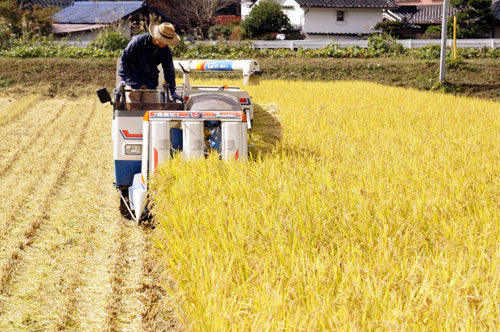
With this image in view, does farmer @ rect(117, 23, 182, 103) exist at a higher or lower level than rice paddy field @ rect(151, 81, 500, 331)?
higher

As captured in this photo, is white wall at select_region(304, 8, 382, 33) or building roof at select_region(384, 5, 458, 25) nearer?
white wall at select_region(304, 8, 382, 33)

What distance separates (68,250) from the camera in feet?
14.4

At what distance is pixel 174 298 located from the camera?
8.62 ft

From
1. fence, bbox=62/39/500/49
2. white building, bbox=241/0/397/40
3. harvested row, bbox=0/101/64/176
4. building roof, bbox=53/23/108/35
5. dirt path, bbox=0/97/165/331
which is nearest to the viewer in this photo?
dirt path, bbox=0/97/165/331

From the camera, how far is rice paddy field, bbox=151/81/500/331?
2.18 metres

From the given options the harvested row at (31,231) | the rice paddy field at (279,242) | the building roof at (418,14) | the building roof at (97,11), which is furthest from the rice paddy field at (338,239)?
the building roof at (418,14)

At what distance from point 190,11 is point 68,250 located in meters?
30.0

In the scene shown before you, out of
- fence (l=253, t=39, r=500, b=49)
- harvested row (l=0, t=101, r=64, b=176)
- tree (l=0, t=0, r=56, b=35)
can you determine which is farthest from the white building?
harvested row (l=0, t=101, r=64, b=176)

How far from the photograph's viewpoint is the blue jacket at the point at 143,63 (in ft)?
18.9

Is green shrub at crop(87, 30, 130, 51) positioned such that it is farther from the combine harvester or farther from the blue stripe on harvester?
the blue stripe on harvester

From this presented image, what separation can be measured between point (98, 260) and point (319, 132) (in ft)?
11.3

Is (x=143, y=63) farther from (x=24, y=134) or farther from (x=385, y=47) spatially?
(x=385, y=47)

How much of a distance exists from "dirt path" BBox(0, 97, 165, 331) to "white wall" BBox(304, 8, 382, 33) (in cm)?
2575

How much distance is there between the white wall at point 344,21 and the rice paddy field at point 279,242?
86.5 ft
